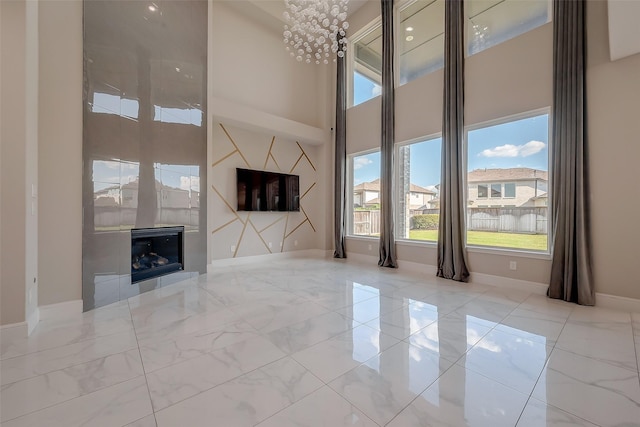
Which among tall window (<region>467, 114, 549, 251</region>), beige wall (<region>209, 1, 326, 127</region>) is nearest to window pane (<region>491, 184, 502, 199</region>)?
tall window (<region>467, 114, 549, 251</region>)

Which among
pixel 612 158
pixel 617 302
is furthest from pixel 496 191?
pixel 617 302

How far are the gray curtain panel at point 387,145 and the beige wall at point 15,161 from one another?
4.97 m

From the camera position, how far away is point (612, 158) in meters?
3.02

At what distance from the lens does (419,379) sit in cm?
169

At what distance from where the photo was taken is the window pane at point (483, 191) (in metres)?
4.13

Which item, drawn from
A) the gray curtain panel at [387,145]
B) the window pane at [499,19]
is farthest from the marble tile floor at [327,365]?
the window pane at [499,19]

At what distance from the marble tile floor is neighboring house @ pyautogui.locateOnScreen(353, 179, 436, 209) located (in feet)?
7.33

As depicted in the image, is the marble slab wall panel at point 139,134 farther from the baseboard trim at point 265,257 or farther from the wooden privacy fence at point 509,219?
the wooden privacy fence at point 509,219

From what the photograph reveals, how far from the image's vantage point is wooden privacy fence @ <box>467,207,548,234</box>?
3666mm

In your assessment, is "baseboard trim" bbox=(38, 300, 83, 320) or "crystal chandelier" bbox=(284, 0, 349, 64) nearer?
"baseboard trim" bbox=(38, 300, 83, 320)

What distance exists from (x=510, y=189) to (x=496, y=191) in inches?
7.1

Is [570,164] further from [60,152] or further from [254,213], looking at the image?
[60,152]

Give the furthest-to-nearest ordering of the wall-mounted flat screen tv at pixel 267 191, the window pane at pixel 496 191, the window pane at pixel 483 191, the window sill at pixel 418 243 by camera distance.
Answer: the wall-mounted flat screen tv at pixel 267 191
the window sill at pixel 418 243
the window pane at pixel 483 191
the window pane at pixel 496 191

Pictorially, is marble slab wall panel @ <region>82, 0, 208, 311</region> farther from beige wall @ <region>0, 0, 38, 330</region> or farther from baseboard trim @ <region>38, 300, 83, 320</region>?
beige wall @ <region>0, 0, 38, 330</region>
